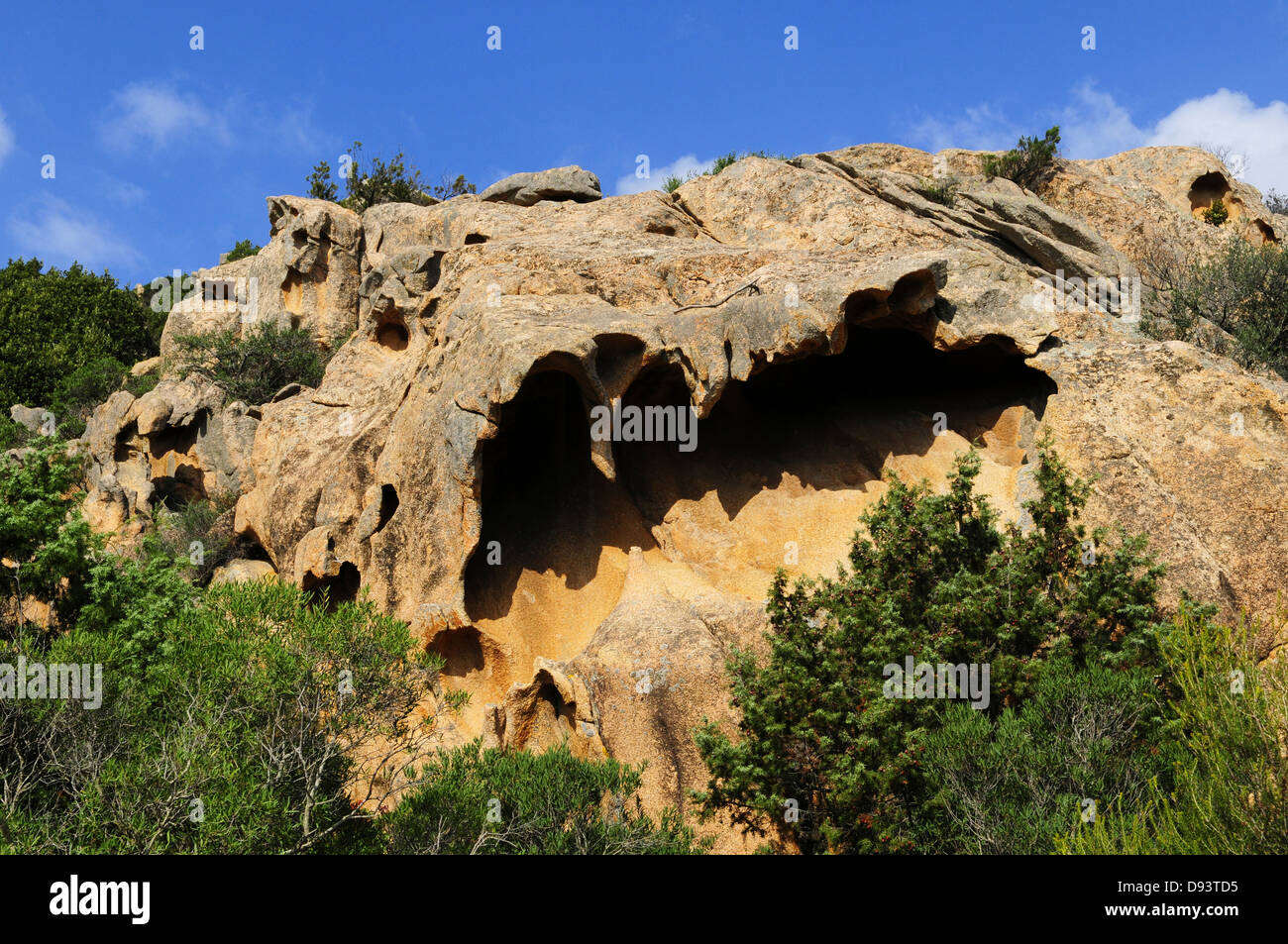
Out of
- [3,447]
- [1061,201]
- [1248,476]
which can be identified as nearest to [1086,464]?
[1248,476]

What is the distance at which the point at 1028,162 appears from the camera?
28625mm

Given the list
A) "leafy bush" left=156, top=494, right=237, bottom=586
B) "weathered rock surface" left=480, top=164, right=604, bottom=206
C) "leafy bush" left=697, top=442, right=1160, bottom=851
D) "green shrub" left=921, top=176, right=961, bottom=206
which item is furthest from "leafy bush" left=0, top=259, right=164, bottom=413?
"leafy bush" left=697, top=442, right=1160, bottom=851

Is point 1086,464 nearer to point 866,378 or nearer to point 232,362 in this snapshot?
point 866,378

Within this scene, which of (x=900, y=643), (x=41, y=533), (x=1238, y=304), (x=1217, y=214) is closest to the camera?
(x=900, y=643)

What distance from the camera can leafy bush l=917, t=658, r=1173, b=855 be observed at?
39.7 ft

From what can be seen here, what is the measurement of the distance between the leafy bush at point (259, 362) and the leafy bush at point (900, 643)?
63.0 feet

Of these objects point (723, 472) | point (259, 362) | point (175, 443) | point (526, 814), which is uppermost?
point (259, 362)

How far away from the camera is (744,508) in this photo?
18.7m

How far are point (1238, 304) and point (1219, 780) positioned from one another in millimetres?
17597

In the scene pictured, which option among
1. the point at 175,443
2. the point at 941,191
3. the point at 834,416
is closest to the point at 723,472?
the point at 834,416

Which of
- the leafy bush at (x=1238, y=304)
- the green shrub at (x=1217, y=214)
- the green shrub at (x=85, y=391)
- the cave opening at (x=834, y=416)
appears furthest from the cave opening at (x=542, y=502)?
the green shrub at (x=1217, y=214)

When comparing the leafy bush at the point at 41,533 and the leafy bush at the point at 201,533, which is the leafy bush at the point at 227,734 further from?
the leafy bush at the point at 201,533

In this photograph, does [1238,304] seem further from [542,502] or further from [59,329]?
[59,329]
